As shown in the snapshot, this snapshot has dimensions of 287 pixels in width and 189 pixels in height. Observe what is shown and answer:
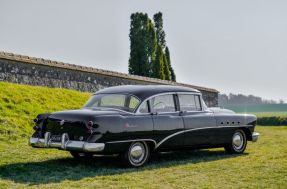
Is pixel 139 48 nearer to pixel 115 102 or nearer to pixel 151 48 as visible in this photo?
pixel 151 48

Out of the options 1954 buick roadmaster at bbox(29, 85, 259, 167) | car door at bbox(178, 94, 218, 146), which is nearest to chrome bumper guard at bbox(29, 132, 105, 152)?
1954 buick roadmaster at bbox(29, 85, 259, 167)

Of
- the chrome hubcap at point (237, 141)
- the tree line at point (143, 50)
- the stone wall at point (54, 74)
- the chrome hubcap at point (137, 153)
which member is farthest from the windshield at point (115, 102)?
the tree line at point (143, 50)

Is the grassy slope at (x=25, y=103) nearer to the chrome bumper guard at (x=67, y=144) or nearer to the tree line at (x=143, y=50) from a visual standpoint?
the chrome bumper guard at (x=67, y=144)

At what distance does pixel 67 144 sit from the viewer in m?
7.12

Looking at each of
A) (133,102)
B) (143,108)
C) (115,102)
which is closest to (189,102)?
(143,108)

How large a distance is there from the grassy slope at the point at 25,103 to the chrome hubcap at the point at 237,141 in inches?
215

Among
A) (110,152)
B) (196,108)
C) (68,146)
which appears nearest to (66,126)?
(68,146)

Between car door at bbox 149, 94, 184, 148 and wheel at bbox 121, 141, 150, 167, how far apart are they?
0.95 feet

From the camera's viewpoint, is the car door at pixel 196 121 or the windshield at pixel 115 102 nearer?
the windshield at pixel 115 102

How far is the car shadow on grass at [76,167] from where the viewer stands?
6496mm

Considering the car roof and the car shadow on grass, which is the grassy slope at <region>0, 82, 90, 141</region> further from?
the car roof

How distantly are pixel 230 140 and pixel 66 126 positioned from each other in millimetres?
3858

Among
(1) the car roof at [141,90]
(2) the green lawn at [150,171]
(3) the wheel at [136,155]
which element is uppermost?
(1) the car roof at [141,90]

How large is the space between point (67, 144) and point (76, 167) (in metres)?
0.55
